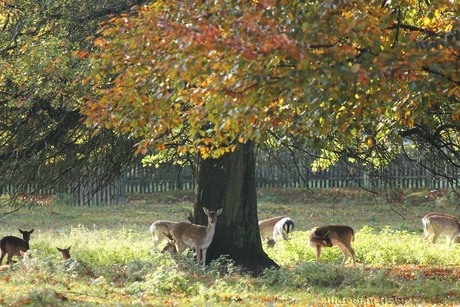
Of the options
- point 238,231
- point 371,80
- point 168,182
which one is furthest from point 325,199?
point 371,80

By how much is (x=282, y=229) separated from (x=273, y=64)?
1347 centimetres

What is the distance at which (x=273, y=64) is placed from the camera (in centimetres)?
858

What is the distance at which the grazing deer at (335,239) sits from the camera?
696 inches

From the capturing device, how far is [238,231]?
16562 mm

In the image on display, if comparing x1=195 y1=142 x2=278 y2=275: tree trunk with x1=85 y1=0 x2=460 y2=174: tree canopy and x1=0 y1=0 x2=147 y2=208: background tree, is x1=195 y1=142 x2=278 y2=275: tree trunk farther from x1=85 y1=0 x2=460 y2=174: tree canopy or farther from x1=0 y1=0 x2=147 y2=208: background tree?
x1=85 y1=0 x2=460 y2=174: tree canopy

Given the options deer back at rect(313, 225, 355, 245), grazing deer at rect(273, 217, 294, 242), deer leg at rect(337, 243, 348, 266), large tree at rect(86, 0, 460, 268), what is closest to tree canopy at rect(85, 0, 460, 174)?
large tree at rect(86, 0, 460, 268)

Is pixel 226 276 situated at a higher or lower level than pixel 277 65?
lower

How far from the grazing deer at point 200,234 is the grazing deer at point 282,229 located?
4.96m

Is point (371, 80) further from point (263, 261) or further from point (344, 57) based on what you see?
point (263, 261)

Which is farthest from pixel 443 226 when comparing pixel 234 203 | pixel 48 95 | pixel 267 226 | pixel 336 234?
pixel 48 95

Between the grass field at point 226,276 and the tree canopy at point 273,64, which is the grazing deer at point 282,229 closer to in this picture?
the grass field at point 226,276

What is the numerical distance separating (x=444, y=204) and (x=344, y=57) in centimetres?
2549

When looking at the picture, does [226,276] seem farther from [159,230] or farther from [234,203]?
[159,230]

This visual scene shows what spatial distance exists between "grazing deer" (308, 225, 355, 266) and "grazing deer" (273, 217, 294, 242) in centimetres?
365
